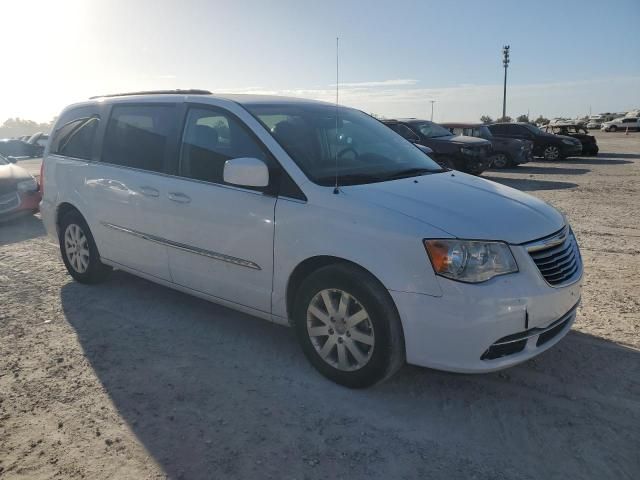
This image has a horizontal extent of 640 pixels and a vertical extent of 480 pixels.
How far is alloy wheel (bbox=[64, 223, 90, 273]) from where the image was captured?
5.27 meters

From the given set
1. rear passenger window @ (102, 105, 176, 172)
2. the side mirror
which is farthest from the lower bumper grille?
rear passenger window @ (102, 105, 176, 172)

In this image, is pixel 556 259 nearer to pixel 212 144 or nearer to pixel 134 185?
pixel 212 144

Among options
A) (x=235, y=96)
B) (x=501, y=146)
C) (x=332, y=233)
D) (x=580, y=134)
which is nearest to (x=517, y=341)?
(x=332, y=233)

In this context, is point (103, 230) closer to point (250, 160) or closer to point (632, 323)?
point (250, 160)

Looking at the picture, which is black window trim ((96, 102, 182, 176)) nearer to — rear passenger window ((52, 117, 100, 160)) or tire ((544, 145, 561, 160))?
rear passenger window ((52, 117, 100, 160))

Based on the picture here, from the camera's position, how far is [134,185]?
4512 mm

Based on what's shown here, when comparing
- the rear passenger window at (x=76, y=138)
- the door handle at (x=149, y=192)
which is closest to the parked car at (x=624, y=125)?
the rear passenger window at (x=76, y=138)

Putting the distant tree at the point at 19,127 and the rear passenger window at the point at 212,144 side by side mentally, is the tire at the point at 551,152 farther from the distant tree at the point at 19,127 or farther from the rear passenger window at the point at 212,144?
the distant tree at the point at 19,127

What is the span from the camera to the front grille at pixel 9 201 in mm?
8609

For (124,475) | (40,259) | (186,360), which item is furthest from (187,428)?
(40,259)

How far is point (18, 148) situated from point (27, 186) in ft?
64.6

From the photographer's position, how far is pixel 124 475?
8.57 ft

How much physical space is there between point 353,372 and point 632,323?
2502mm

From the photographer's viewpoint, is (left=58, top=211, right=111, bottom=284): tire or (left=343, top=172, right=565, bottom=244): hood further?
(left=58, top=211, right=111, bottom=284): tire
